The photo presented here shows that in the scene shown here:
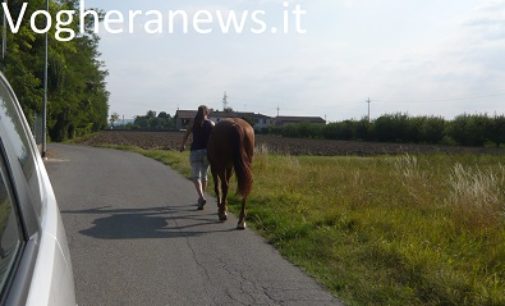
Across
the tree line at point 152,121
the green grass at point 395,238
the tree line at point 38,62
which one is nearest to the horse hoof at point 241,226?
the green grass at point 395,238

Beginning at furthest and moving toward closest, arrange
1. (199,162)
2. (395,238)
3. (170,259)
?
(199,162), (395,238), (170,259)

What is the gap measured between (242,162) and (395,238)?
Answer: 2.64 m

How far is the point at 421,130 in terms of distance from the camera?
6825cm

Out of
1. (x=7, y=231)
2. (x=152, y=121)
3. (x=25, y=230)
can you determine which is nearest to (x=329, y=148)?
(x=25, y=230)

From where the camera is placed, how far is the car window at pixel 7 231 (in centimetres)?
178

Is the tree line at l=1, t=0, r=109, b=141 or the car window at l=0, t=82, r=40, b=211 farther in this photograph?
the tree line at l=1, t=0, r=109, b=141

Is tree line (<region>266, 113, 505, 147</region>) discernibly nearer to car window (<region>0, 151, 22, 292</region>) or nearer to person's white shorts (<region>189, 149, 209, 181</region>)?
person's white shorts (<region>189, 149, 209, 181</region>)

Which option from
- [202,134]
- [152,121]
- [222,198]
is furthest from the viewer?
[152,121]

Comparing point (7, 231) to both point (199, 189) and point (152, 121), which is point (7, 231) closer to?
point (199, 189)

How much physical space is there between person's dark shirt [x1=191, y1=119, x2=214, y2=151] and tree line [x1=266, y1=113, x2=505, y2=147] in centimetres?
5164

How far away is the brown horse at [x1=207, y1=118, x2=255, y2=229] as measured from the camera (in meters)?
9.00

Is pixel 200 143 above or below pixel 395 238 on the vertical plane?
above

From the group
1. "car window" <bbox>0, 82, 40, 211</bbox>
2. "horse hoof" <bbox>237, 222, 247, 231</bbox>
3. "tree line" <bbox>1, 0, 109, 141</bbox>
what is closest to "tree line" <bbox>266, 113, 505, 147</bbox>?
"tree line" <bbox>1, 0, 109, 141</bbox>

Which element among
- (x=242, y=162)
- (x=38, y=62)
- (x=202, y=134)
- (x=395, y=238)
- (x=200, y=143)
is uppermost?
(x=38, y=62)
